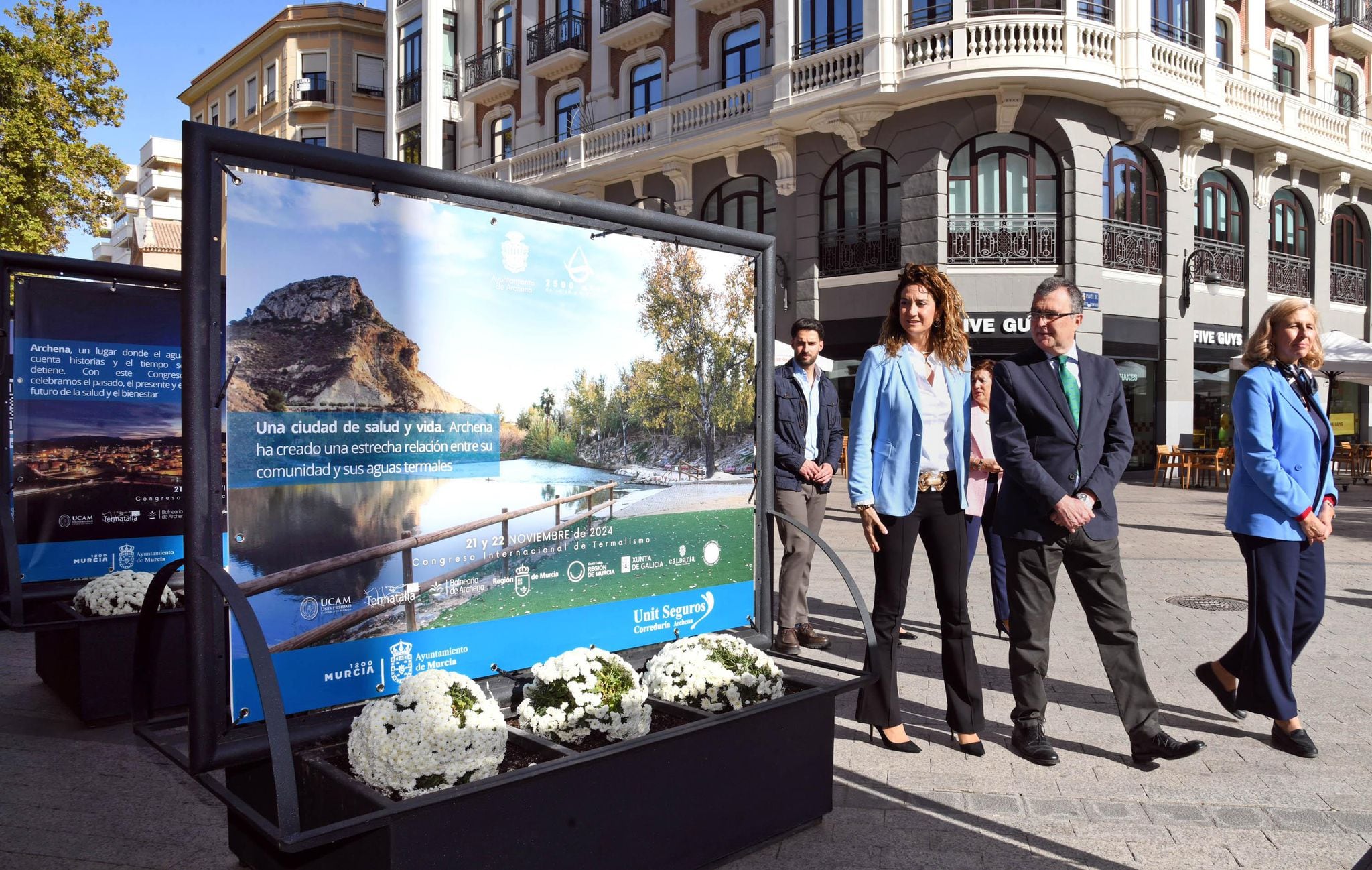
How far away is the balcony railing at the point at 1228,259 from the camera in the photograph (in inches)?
1017

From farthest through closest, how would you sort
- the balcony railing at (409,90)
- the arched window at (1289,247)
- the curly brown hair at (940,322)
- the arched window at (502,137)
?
the balcony railing at (409,90) < the arched window at (502,137) < the arched window at (1289,247) < the curly brown hair at (940,322)

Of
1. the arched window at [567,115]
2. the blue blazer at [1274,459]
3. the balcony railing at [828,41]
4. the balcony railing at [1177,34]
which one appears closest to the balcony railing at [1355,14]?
the balcony railing at [1177,34]

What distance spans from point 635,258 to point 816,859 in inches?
89.3

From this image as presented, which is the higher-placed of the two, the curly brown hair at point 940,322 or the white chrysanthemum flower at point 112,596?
the curly brown hair at point 940,322

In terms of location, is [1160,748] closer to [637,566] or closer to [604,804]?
[637,566]

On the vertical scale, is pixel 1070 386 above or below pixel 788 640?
above

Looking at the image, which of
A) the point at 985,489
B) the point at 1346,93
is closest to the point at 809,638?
the point at 985,489

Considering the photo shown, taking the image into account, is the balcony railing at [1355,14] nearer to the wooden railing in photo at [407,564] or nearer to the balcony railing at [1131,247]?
the balcony railing at [1131,247]

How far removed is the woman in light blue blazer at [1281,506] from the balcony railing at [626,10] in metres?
24.6

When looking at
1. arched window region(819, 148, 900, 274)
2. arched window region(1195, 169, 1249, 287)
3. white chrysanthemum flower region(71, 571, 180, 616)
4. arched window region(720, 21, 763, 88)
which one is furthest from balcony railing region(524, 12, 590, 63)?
white chrysanthemum flower region(71, 571, 180, 616)

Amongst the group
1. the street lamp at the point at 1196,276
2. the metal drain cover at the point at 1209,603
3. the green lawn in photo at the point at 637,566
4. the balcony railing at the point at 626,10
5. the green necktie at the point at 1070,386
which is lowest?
the metal drain cover at the point at 1209,603

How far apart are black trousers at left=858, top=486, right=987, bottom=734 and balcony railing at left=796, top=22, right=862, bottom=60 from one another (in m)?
20.1

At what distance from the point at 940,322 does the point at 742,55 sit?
22.4 metres

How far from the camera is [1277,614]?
193 inches
